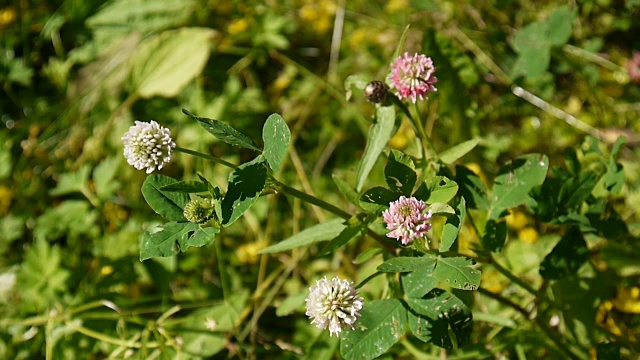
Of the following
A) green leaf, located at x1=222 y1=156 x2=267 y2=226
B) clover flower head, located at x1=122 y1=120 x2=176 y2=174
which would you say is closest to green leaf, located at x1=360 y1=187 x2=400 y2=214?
green leaf, located at x1=222 y1=156 x2=267 y2=226

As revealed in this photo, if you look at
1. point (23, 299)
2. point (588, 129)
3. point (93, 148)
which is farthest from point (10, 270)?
point (588, 129)

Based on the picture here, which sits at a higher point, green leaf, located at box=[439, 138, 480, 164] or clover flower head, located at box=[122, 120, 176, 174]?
clover flower head, located at box=[122, 120, 176, 174]

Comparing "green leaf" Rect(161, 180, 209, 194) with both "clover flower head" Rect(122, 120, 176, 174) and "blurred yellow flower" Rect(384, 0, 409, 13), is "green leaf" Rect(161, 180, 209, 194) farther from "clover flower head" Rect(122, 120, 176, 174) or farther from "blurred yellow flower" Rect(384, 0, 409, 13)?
"blurred yellow flower" Rect(384, 0, 409, 13)

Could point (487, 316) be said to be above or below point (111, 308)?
above

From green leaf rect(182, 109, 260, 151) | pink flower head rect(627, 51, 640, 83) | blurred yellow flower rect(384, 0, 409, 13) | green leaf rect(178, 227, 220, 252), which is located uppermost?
green leaf rect(182, 109, 260, 151)

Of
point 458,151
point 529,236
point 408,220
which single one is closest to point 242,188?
point 408,220

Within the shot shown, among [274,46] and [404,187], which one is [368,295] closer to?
[404,187]

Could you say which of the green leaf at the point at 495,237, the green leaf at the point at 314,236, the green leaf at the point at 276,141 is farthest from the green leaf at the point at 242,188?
the green leaf at the point at 495,237
